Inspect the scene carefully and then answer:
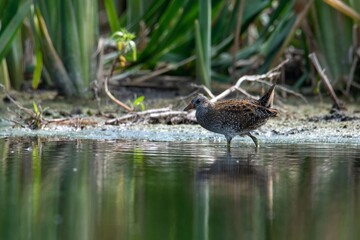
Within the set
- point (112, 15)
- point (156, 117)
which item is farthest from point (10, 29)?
point (156, 117)

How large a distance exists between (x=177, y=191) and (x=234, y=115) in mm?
2566

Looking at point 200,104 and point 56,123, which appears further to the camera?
point 56,123

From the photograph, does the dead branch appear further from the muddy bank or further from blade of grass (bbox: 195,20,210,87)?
blade of grass (bbox: 195,20,210,87)

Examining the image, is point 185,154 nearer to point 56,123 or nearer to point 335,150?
point 335,150

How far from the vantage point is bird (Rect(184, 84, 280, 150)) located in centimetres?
852

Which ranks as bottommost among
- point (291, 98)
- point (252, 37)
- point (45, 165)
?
point (45, 165)

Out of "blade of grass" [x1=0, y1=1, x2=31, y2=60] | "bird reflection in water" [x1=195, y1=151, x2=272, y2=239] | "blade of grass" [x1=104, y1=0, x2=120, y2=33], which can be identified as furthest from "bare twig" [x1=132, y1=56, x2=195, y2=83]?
"bird reflection in water" [x1=195, y1=151, x2=272, y2=239]

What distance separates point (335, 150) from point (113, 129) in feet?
7.51

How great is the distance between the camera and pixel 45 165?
707cm

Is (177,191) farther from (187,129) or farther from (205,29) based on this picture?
(205,29)

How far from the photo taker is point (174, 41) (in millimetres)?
11375

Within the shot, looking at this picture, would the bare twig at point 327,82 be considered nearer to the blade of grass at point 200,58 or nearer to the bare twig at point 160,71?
the blade of grass at point 200,58

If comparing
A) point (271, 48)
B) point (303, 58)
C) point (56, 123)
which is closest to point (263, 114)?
point (56, 123)

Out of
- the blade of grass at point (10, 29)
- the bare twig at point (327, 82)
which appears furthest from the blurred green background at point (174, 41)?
the bare twig at point (327, 82)
